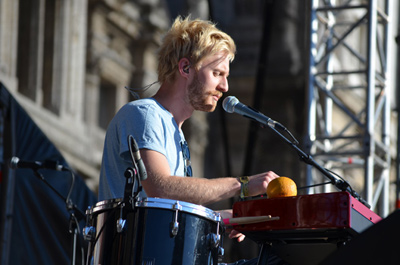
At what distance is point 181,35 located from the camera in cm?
410

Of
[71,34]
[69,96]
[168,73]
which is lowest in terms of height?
[168,73]

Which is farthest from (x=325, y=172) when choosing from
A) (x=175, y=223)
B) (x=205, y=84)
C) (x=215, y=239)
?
(x=175, y=223)

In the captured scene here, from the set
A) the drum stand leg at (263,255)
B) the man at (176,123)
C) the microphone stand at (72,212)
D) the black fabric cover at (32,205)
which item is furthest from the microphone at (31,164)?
the drum stand leg at (263,255)

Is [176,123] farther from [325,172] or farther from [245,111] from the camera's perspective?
[325,172]

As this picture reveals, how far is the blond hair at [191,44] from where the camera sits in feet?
13.3

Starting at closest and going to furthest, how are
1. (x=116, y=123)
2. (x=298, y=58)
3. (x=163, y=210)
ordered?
(x=163, y=210)
(x=116, y=123)
(x=298, y=58)

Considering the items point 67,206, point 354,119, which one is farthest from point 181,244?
point 354,119

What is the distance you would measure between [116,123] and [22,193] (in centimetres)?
227

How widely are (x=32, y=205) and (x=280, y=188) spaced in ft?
9.09

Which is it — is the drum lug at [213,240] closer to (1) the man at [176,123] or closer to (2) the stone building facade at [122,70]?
(1) the man at [176,123]

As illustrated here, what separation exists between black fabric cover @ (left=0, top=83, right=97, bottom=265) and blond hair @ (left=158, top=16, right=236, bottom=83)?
202cm

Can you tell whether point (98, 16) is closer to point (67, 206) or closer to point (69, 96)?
point (69, 96)

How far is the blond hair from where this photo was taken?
159 inches

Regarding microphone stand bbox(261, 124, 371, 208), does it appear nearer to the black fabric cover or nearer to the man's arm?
the man's arm
